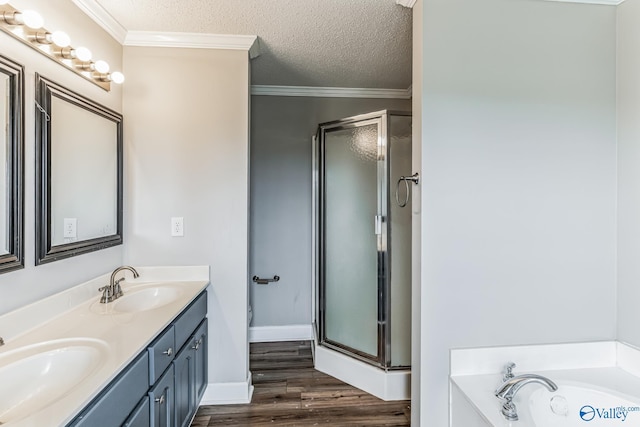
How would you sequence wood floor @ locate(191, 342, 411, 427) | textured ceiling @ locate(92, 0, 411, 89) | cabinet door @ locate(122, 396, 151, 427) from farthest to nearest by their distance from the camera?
wood floor @ locate(191, 342, 411, 427) → textured ceiling @ locate(92, 0, 411, 89) → cabinet door @ locate(122, 396, 151, 427)

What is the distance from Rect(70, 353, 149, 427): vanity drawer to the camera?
84 centimetres

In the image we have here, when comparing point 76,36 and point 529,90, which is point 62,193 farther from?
point 529,90

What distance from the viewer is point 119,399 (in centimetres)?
98

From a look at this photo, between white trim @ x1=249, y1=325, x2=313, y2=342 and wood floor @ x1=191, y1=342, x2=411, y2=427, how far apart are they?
1.56ft

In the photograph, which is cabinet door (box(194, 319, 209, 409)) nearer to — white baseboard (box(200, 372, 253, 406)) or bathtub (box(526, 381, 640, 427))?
white baseboard (box(200, 372, 253, 406))

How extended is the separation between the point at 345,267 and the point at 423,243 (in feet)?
3.32

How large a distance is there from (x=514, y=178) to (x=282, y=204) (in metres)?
1.94

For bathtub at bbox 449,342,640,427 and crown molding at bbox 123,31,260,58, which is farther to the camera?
crown molding at bbox 123,31,260,58

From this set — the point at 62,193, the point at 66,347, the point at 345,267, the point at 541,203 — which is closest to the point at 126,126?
the point at 62,193

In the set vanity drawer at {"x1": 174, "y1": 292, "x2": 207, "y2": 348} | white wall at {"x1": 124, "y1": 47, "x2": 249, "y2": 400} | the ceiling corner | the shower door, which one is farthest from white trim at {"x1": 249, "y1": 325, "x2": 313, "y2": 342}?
the ceiling corner

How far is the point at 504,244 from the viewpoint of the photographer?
4.87 ft

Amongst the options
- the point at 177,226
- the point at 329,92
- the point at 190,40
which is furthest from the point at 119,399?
the point at 329,92

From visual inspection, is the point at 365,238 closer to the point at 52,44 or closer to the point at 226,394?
the point at 226,394

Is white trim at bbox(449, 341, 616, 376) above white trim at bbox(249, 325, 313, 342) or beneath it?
above
